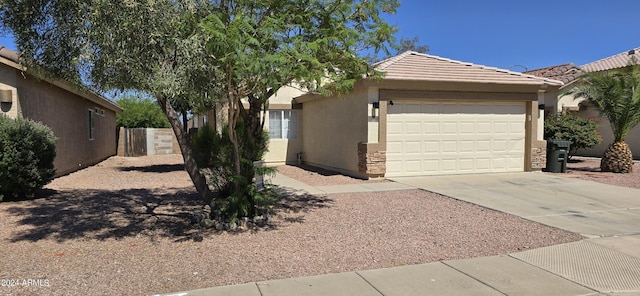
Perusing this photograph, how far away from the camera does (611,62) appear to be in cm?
2611

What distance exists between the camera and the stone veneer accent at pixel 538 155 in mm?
14609

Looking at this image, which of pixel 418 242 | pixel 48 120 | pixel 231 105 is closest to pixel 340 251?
pixel 418 242

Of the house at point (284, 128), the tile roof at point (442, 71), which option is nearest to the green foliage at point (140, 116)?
the house at point (284, 128)

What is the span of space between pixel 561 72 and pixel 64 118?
26134 millimetres

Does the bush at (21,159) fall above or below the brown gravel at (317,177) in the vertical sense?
above

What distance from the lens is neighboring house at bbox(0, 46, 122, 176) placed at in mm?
Answer: 11125

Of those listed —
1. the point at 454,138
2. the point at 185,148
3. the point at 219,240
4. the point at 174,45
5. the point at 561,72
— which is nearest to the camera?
the point at 174,45

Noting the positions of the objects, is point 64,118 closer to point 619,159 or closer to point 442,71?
point 442,71

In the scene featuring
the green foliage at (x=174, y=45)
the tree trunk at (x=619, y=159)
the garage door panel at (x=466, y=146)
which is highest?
the green foliage at (x=174, y=45)

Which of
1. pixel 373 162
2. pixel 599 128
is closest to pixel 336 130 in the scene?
pixel 373 162

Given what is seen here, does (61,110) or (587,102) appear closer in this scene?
(61,110)

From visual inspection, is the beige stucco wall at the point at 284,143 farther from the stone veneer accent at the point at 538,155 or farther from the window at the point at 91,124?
the stone veneer accent at the point at 538,155

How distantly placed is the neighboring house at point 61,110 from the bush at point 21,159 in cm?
117

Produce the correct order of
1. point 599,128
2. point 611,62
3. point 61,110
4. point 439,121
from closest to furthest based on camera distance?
point 439,121
point 61,110
point 599,128
point 611,62
